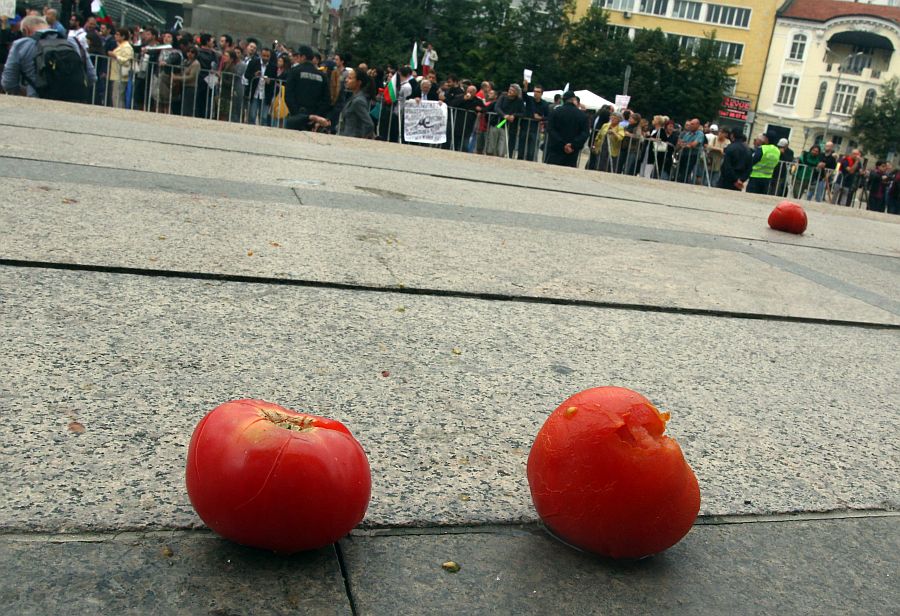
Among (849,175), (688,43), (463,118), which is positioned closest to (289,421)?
(463,118)

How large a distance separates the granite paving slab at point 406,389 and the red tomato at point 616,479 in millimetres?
243

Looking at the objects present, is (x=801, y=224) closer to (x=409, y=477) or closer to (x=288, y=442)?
(x=409, y=477)

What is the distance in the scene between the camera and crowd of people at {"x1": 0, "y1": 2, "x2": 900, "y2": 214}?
14.3 m

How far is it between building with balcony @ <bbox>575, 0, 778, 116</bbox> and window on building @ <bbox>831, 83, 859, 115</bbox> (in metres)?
6.73

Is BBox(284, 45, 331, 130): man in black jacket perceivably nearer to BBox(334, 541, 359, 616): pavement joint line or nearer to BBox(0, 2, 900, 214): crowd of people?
BBox(0, 2, 900, 214): crowd of people

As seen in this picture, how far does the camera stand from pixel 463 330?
3908 millimetres

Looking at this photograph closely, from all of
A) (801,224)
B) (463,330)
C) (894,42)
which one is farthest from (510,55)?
(463,330)

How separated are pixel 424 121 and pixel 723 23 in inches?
2880

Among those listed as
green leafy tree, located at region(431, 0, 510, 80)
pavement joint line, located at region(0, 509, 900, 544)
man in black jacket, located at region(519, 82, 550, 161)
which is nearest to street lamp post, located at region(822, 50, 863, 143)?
green leafy tree, located at region(431, 0, 510, 80)

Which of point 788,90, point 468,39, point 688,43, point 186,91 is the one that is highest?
point 688,43

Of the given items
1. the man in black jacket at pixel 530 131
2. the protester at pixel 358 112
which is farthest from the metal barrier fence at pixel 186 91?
the man in black jacket at pixel 530 131

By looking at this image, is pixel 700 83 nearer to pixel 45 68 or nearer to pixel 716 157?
pixel 716 157

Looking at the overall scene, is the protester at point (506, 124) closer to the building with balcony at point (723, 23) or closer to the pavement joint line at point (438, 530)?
the pavement joint line at point (438, 530)

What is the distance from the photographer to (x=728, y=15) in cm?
8150
